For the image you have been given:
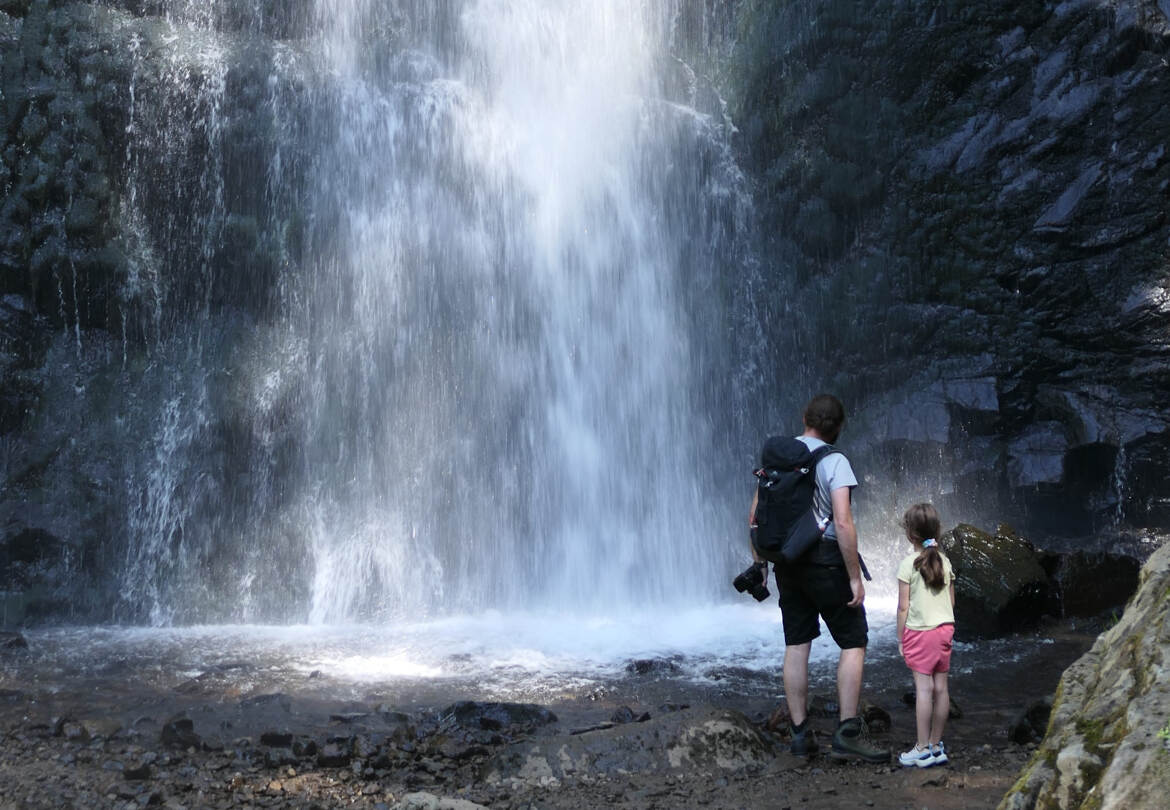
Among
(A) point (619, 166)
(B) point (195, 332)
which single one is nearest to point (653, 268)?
(A) point (619, 166)

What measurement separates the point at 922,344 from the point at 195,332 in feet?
37.3

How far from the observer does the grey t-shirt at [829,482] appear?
5164 mm

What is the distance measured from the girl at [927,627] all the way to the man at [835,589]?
0.75 ft

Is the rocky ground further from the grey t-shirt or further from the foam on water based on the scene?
the grey t-shirt

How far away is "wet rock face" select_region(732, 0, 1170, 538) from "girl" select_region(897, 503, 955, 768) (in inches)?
381

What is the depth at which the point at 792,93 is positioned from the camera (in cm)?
1633

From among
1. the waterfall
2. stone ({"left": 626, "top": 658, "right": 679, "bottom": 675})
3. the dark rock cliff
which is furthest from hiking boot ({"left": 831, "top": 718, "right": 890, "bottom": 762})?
the dark rock cliff

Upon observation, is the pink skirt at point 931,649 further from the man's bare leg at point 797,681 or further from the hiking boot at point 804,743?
the hiking boot at point 804,743

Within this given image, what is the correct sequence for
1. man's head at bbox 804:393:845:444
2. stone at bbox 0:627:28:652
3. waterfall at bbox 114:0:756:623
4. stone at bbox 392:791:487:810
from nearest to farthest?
1. stone at bbox 392:791:487:810
2. man's head at bbox 804:393:845:444
3. stone at bbox 0:627:28:652
4. waterfall at bbox 114:0:756:623

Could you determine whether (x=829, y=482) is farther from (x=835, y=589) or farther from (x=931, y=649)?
(x=931, y=649)

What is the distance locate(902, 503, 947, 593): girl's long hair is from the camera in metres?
5.21

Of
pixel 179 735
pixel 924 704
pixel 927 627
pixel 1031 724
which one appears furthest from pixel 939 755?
pixel 179 735

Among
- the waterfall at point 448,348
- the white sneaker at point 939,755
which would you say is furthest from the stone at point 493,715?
the waterfall at point 448,348

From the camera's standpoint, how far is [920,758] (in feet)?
16.9
